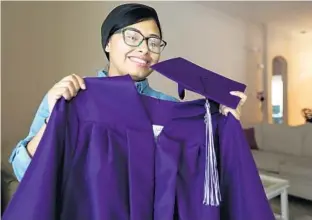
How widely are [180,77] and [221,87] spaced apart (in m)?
0.11

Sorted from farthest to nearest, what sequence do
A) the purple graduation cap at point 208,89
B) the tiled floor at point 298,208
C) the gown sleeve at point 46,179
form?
the tiled floor at point 298,208 < the purple graduation cap at point 208,89 < the gown sleeve at point 46,179

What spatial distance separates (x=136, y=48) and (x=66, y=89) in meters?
0.19

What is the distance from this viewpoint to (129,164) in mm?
704

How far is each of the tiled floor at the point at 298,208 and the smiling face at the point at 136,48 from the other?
2470 mm

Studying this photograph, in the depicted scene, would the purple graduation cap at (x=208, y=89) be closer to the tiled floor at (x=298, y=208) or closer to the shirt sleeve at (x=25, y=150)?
the shirt sleeve at (x=25, y=150)

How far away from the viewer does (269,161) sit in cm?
351

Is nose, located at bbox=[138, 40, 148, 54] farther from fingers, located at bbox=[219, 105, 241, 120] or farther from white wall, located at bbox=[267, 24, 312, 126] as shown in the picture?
white wall, located at bbox=[267, 24, 312, 126]

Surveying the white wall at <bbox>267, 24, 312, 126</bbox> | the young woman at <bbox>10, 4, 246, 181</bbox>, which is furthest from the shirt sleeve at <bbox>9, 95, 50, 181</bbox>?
the white wall at <bbox>267, 24, 312, 126</bbox>

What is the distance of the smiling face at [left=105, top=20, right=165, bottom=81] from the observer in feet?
2.52

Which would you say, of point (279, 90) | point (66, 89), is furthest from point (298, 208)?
point (279, 90)

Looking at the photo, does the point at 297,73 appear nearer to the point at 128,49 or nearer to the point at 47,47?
the point at 47,47

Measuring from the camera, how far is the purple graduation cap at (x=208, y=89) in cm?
73

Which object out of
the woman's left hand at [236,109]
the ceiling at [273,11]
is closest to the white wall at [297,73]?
the ceiling at [273,11]

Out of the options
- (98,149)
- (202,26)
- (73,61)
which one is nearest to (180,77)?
(98,149)
